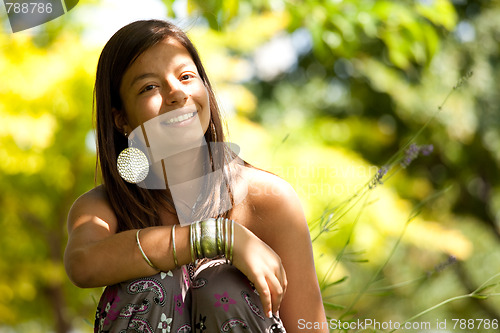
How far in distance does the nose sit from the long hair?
4.2 inches

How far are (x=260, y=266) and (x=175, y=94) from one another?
17.1 inches

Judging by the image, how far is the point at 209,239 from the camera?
116 cm

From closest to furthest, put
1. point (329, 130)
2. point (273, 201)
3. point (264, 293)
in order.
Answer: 1. point (264, 293)
2. point (273, 201)
3. point (329, 130)

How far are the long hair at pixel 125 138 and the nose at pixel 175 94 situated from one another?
11cm

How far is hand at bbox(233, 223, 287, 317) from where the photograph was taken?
1.15 meters

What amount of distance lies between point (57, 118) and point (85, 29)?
2.47ft

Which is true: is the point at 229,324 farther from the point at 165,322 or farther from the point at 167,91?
the point at 167,91

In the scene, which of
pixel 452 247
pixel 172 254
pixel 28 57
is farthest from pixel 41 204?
pixel 172 254

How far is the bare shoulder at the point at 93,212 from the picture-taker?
4.24 feet

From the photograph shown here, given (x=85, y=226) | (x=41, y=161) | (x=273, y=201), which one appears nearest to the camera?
(x=85, y=226)

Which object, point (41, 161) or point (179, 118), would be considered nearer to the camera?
point (179, 118)

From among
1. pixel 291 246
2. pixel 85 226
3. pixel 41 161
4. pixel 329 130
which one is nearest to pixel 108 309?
pixel 85 226

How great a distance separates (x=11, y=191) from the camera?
508 cm

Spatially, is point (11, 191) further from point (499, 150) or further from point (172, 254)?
point (499, 150)
